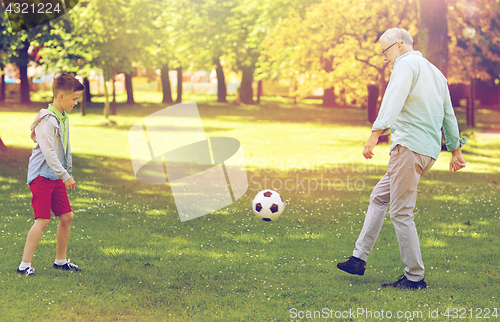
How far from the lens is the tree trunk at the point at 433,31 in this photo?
49.5 feet

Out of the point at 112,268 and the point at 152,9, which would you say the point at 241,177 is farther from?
the point at 152,9

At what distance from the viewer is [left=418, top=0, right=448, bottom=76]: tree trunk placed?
15.1 metres

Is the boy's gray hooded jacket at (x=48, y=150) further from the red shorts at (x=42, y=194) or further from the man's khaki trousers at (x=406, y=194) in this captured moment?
the man's khaki trousers at (x=406, y=194)

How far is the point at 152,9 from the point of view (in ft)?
85.5

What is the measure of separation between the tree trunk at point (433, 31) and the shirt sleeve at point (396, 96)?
37.7 feet

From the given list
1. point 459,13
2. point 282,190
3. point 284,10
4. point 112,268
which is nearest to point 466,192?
point 282,190

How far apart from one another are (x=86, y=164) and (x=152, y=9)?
14.9 metres

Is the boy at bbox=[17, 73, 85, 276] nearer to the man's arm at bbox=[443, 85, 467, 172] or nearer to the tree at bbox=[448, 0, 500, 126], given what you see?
the man's arm at bbox=[443, 85, 467, 172]

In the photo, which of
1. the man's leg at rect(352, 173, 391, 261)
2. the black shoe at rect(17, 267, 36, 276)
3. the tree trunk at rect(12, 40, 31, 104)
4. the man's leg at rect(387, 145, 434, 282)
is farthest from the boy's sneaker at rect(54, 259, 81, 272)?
the tree trunk at rect(12, 40, 31, 104)

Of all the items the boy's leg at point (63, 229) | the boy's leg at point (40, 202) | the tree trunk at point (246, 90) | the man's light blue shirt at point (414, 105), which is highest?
the man's light blue shirt at point (414, 105)

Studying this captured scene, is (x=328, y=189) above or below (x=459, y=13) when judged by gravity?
below

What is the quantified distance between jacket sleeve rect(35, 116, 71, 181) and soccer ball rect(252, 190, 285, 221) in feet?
10.5

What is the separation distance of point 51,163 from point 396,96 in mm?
3181

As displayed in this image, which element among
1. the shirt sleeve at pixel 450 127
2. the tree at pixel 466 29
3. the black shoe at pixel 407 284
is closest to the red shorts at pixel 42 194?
the black shoe at pixel 407 284
